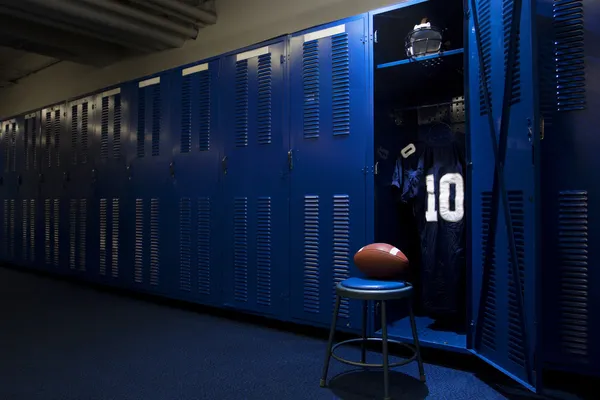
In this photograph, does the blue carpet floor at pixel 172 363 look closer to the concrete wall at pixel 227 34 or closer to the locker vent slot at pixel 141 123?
the locker vent slot at pixel 141 123

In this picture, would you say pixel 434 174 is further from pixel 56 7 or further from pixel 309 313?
pixel 56 7

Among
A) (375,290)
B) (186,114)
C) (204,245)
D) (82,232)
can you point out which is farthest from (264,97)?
(82,232)

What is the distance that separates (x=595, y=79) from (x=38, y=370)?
336 centimetres

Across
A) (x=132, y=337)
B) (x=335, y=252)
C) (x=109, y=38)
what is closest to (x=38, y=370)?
(x=132, y=337)

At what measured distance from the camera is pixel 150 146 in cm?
414

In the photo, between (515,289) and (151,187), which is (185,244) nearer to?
(151,187)

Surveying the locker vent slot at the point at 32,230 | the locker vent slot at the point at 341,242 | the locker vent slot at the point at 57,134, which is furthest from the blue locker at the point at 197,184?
the locker vent slot at the point at 32,230

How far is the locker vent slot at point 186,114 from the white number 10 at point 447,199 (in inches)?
83.4

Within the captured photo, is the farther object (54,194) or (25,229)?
(25,229)

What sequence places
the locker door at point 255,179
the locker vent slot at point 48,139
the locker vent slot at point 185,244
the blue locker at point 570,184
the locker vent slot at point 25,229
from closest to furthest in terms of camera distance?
the blue locker at point 570,184
the locker door at point 255,179
the locker vent slot at point 185,244
the locker vent slot at point 48,139
the locker vent slot at point 25,229

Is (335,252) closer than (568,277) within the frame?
No

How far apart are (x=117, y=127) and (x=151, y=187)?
2.83ft

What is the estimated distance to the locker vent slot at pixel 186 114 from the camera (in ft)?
12.4

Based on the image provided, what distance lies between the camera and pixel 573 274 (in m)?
2.13
